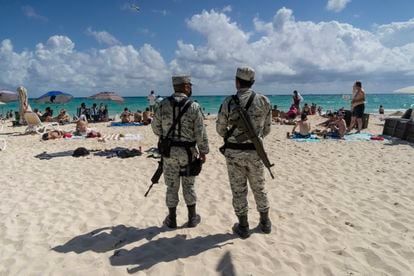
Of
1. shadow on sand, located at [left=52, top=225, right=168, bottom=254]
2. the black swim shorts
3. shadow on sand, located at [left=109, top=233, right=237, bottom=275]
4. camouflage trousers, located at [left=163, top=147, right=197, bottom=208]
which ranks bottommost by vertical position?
shadow on sand, located at [left=52, top=225, right=168, bottom=254]

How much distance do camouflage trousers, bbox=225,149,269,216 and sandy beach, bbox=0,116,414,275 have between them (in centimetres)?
46

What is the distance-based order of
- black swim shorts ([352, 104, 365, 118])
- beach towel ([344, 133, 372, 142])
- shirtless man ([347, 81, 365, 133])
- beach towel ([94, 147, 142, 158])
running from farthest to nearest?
black swim shorts ([352, 104, 365, 118]) → shirtless man ([347, 81, 365, 133]) → beach towel ([344, 133, 372, 142]) → beach towel ([94, 147, 142, 158])

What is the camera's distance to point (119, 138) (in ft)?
42.6

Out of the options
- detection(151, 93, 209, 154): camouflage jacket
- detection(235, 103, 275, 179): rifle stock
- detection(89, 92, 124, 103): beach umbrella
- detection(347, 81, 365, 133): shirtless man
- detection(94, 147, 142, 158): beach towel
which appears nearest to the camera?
detection(235, 103, 275, 179): rifle stock

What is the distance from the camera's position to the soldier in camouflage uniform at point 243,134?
377 centimetres

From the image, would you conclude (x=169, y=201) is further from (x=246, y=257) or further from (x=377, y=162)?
(x=377, y=162)

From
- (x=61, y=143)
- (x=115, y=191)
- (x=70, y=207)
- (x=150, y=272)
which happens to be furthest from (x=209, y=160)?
(x=61, y=143)

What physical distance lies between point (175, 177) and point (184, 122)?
74 centimetres

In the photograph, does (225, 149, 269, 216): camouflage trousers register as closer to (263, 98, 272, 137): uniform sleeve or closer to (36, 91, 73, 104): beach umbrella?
(263, 98, 272, 137): uniform sleeve

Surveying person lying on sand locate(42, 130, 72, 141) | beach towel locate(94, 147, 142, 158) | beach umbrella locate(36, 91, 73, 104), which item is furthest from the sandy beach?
beach umbrella locate(36, 91, 73, 104)

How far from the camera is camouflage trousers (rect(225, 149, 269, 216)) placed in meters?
3.81

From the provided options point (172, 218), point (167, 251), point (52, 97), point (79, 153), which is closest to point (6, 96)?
point (52, 97)

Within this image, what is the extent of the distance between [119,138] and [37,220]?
839 centimetres

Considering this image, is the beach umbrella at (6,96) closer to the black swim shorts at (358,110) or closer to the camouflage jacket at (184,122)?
the black swim shorts at (358,110)
